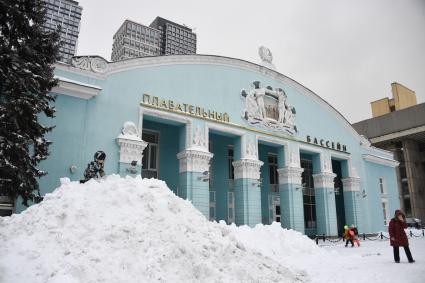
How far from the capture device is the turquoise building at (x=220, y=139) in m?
15.3

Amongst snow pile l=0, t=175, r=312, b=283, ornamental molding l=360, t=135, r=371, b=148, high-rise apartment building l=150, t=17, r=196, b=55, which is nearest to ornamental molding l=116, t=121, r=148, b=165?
snow pile l=0, t=175, r=312, b=283

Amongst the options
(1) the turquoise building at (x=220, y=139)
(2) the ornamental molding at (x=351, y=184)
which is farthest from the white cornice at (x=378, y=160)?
(2) the ornamental molding at (x=351, y=184)

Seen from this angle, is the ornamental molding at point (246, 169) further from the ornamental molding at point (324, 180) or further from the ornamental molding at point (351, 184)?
the ornamental molding at point (351, 184)

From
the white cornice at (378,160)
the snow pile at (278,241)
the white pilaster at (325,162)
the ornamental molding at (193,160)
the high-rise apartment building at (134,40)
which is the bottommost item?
the snow pile at (278,241)

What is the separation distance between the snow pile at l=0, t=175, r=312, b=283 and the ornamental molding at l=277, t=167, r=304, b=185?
13491mm

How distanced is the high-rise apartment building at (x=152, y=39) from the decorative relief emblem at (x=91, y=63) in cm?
6871

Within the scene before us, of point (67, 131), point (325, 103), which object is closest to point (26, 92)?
point (67, 131)

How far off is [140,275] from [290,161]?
17.6 metres

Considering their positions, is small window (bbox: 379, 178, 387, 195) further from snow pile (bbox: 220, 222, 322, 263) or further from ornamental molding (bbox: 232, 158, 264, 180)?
snow pile (bbox: 220, 222, 322, 263)

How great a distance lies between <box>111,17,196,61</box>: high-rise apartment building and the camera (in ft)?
283

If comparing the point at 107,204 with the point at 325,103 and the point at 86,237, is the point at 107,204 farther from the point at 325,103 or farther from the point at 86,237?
the point at 325,103

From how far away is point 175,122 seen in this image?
60.4ft

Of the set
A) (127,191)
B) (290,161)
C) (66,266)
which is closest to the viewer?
(66,266)

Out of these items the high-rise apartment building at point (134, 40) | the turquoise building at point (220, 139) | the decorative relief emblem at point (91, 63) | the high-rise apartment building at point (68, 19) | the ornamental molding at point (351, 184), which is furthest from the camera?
the high-rise apartment building at point (134, 40)
